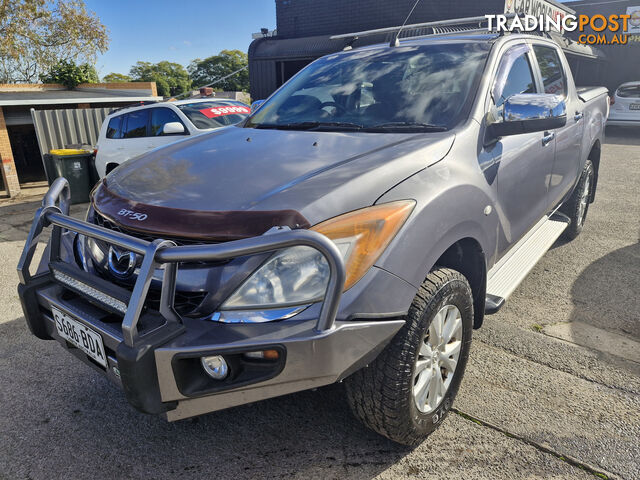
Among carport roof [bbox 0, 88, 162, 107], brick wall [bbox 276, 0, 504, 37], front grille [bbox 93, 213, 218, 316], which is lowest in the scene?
front grille [bbox 93, 213, 218, 316]

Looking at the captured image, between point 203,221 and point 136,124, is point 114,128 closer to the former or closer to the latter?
point 136,124

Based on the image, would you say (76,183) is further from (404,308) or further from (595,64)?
(595,64)

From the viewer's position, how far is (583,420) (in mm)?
2381

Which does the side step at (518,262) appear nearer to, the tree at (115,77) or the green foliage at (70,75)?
the green foliage at (70,75)

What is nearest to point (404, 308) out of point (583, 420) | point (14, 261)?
point (583, 420)

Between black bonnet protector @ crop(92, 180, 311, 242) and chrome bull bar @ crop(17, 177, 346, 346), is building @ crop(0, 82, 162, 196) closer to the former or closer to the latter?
black bonnet protector @ crop(92, 180, 311, 242)

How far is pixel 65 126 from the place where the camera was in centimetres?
1096

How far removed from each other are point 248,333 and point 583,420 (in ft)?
5.88

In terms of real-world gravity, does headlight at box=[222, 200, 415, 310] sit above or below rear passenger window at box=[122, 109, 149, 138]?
below

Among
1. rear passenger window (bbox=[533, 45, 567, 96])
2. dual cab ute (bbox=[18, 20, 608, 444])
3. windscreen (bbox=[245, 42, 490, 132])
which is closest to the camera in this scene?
dual cab ute (bbox=[18, 20, 608, 444])

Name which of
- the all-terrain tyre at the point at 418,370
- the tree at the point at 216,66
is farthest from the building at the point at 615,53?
the tree at the point at 216,66

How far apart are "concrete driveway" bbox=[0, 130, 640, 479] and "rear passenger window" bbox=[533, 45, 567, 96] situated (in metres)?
1.73

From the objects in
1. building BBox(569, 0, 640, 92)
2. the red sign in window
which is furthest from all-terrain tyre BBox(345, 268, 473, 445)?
building BBox(569, 0, 640, 92)

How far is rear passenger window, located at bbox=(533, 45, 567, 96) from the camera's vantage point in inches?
140
